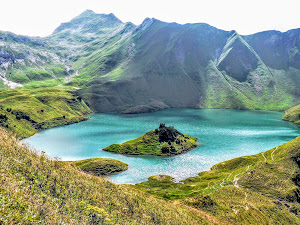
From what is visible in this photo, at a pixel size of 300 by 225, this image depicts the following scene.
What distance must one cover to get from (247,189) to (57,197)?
72.6 metres

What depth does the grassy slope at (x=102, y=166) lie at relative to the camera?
108494 millimetres

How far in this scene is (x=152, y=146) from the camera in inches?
5699

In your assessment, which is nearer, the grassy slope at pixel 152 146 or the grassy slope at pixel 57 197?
the grassy slope at pixel 57 197

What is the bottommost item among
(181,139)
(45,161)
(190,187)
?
(190,187)

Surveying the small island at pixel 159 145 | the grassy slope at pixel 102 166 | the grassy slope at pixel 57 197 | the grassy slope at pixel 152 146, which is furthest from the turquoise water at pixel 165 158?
the grassy slope at pixel 57 197

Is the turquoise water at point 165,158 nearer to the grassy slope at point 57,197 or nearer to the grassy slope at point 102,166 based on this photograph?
the grassy slope at point 102,166

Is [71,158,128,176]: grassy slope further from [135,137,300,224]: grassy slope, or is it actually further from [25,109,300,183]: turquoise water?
[135,137,300,224]: grassy slope

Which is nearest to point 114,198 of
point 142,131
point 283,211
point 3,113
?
point 283,211

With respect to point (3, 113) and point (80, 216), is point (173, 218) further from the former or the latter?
point (3, 113)

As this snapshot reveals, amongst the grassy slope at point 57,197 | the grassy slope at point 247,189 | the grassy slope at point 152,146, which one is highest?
the grassy slope at point 57,197

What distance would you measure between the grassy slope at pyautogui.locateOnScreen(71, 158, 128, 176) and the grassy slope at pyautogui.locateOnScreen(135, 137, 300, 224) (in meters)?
20.3

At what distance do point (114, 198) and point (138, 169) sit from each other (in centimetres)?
8160

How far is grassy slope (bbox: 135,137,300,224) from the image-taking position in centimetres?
6109

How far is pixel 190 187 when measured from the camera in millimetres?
89125
